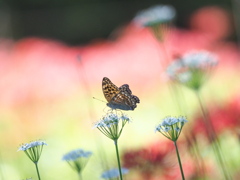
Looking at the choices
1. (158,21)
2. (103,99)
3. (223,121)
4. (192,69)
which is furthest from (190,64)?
(103,99)

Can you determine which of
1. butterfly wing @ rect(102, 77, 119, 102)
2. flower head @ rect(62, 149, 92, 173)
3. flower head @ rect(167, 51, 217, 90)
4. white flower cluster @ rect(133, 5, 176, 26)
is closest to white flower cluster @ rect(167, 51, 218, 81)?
flower head @ rect(167, 51, 217, 90)

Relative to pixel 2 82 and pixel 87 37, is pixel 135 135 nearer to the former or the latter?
pixel 2 82

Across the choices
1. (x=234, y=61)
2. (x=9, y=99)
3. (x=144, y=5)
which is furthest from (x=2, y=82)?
(x=144, y=5)

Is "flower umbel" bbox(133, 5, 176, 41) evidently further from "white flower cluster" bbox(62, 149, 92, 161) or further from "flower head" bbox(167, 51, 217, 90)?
"white flower cluster" bbox(62, 149, 92, 161)

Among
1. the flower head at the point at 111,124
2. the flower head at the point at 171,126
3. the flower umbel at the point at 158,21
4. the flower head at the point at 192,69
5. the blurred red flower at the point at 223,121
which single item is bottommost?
the flower head at the point at 171,126

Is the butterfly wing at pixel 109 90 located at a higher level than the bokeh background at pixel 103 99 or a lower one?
lower

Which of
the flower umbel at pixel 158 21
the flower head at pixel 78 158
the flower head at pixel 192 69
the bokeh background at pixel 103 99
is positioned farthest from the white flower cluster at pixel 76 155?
the flower umbel at pixel 158 21

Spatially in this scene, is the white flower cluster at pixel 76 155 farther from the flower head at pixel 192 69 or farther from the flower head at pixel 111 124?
the flower head at pixel 192 69
